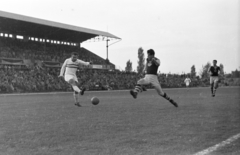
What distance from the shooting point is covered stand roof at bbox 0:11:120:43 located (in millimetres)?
37062

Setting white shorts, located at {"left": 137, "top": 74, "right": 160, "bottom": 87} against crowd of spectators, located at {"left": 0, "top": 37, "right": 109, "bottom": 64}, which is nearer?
white shorts, located at {"left": 137, "top": 74, "right": 160, "bottom": 87}

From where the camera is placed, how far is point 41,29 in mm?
42500

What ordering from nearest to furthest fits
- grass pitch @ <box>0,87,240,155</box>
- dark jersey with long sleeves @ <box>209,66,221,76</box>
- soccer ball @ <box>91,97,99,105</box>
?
grass pitch @ <box>0,87,240,155</box> < soccer ball @ <box>91,97,99,105</box> < dark jersey with long sleeves @ <box>209,66,221,76</box>

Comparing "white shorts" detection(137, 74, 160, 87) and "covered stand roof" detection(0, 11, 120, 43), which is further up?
"covered stand roof" detection(0, 11, 120, 43)

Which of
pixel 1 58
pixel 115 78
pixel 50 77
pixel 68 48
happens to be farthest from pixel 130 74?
pixel 1 58

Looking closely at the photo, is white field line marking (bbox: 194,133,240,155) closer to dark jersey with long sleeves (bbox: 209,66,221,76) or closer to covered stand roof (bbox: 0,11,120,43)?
dark jersey with long sleeves (bbox: 209,66,221,76)

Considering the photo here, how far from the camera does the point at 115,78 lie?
1753 inches

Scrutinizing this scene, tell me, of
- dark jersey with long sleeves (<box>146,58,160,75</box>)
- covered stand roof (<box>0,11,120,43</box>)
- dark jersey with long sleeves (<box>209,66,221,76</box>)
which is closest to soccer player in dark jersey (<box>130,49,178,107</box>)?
dark jersey with long sleeves (<box>146,58,160,75</box>)

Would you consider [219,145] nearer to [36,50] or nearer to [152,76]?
[152,76]

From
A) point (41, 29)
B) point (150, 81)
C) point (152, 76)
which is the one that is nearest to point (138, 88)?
point (150, 81)

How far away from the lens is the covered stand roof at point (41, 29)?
37062mm

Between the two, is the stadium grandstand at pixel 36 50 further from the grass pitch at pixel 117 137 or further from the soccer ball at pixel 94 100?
the grass pitch at pixel 117 137

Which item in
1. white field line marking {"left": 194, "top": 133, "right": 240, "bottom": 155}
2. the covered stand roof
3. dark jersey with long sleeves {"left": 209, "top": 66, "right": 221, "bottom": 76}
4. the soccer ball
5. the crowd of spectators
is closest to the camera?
white field line marking {"left": 194, "top": 133, "right": 240, "bottom": 155}

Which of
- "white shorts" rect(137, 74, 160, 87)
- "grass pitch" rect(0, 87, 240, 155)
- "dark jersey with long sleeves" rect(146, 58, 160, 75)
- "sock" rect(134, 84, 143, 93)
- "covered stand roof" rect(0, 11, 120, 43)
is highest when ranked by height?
"covered stand roof" rect(0, 11, 120, 43)
